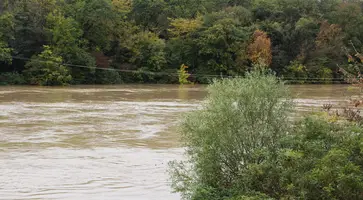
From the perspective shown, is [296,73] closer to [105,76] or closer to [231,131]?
[105,76]

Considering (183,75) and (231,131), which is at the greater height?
(231,131)

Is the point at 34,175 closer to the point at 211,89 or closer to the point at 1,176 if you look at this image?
the point at 1,176

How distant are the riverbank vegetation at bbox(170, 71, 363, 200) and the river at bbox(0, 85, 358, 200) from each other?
2134 millimetres

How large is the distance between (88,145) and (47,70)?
31066mm

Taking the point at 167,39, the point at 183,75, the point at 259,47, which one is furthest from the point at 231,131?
the point at 167,39

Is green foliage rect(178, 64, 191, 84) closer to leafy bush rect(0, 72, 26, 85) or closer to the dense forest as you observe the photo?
the dense forest

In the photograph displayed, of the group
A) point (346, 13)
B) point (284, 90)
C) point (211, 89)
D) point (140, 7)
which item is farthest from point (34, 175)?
point (346, 13)

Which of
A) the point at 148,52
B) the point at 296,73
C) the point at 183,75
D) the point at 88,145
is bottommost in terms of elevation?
the point at 88,145

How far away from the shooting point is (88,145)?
22062mm

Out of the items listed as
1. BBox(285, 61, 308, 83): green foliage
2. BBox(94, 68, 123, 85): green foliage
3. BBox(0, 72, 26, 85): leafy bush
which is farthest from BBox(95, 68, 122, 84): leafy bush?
BBox(285, 61, 308, 83): green foliage

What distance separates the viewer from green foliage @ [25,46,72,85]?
51.9 meters

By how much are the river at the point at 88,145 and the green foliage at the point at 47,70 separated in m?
9.30

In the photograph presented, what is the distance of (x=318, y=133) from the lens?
11266 mm

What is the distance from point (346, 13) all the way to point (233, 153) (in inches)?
2414
